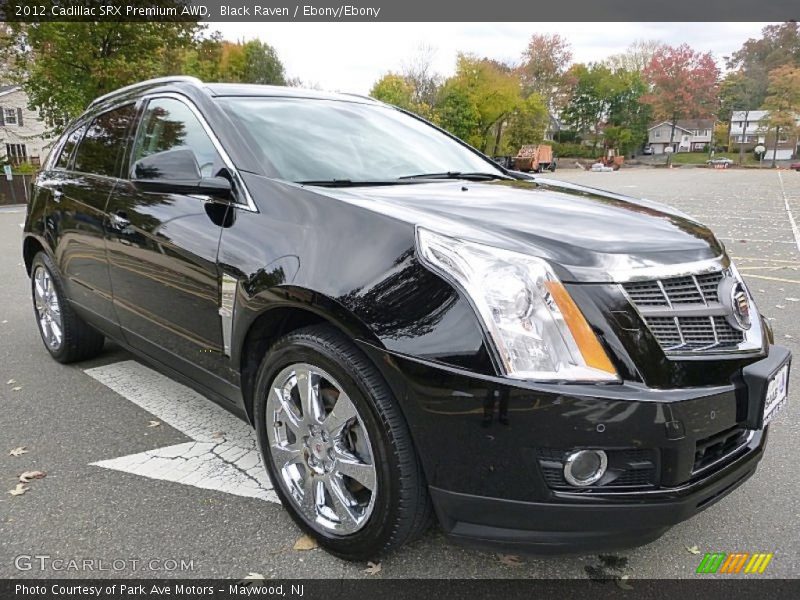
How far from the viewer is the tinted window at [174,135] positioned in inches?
107

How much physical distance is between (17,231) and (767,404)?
52.4 feet

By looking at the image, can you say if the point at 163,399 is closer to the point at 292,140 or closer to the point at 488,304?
the point at 292,140

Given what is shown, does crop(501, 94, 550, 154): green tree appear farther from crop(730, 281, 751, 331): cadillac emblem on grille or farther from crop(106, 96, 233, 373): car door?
crop(730, 281, 751, 331): cadillac emblem on grille

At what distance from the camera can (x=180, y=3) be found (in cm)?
2586

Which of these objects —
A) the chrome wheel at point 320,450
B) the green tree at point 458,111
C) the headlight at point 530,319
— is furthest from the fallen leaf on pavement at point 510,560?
the green tree at point 458,111

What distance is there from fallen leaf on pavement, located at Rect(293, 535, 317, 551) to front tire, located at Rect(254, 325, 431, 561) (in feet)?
0.17

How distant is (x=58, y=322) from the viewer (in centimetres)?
431

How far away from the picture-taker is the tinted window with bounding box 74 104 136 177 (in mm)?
3492

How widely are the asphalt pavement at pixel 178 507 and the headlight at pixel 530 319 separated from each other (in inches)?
29.6

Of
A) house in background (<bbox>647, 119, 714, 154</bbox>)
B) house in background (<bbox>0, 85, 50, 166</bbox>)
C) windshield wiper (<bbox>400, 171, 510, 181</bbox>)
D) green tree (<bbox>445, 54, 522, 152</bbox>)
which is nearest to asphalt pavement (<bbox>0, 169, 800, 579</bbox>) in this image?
windshield wiper (<bbox>400, 171, 510, 181</bbox>)

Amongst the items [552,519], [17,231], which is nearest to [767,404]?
[552,519]

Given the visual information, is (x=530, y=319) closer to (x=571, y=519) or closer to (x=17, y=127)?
(x=571, y=519)

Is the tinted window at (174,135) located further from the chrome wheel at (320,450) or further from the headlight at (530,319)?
the headlight at (530,319)

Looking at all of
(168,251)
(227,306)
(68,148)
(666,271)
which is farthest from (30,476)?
(666,271)
